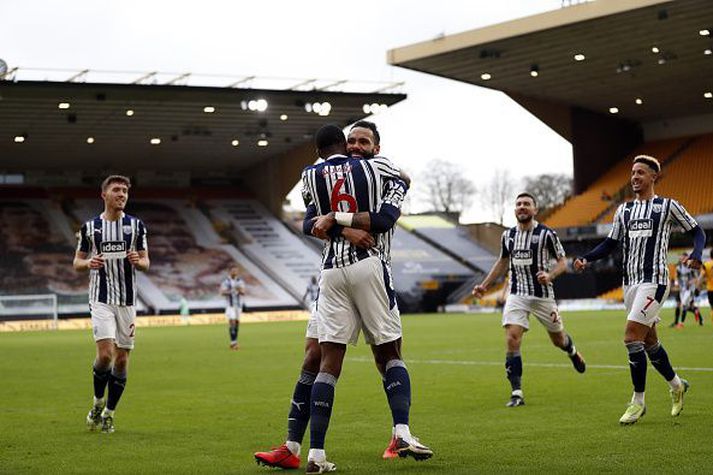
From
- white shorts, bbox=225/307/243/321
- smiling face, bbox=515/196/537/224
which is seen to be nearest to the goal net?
white shorts, bbox=225/307/243/321

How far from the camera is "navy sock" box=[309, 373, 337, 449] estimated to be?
7.65 m

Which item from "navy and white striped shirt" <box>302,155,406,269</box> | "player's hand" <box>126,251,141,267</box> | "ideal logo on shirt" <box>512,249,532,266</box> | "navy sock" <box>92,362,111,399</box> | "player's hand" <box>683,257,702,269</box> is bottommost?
"navy sock" <box>92,362,111,399</box>

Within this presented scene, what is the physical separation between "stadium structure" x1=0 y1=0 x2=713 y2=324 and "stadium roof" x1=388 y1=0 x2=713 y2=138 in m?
0.09

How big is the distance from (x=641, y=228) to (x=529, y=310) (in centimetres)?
300

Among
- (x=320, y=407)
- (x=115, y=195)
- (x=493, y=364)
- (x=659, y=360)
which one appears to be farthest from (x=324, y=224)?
(x=493, y=364)

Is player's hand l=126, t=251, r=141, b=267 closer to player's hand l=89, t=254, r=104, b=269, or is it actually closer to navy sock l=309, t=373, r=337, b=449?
player's hand l=89, t=254, r=104, b=269

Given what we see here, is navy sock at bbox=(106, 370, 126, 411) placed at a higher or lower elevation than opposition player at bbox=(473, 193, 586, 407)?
lower

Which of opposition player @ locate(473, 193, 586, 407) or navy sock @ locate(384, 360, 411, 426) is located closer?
navy sock @ locate(384, 360, 411, 426)

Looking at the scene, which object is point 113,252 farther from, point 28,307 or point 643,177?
point 28,307

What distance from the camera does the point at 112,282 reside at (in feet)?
35.8

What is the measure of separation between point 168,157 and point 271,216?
7042mm

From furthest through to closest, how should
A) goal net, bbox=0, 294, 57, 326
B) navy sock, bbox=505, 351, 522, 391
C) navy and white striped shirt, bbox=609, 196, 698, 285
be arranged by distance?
1. goal net, bbox=0, 294, 57, 326
2. navy sock, bbox=505, 351, 522, 391
3. navy and white striped shirt, bbox=609, 196, 698, 285

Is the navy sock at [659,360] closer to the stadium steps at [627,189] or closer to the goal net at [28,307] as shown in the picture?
the goal net at [28,307]

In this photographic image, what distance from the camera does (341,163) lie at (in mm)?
7793
